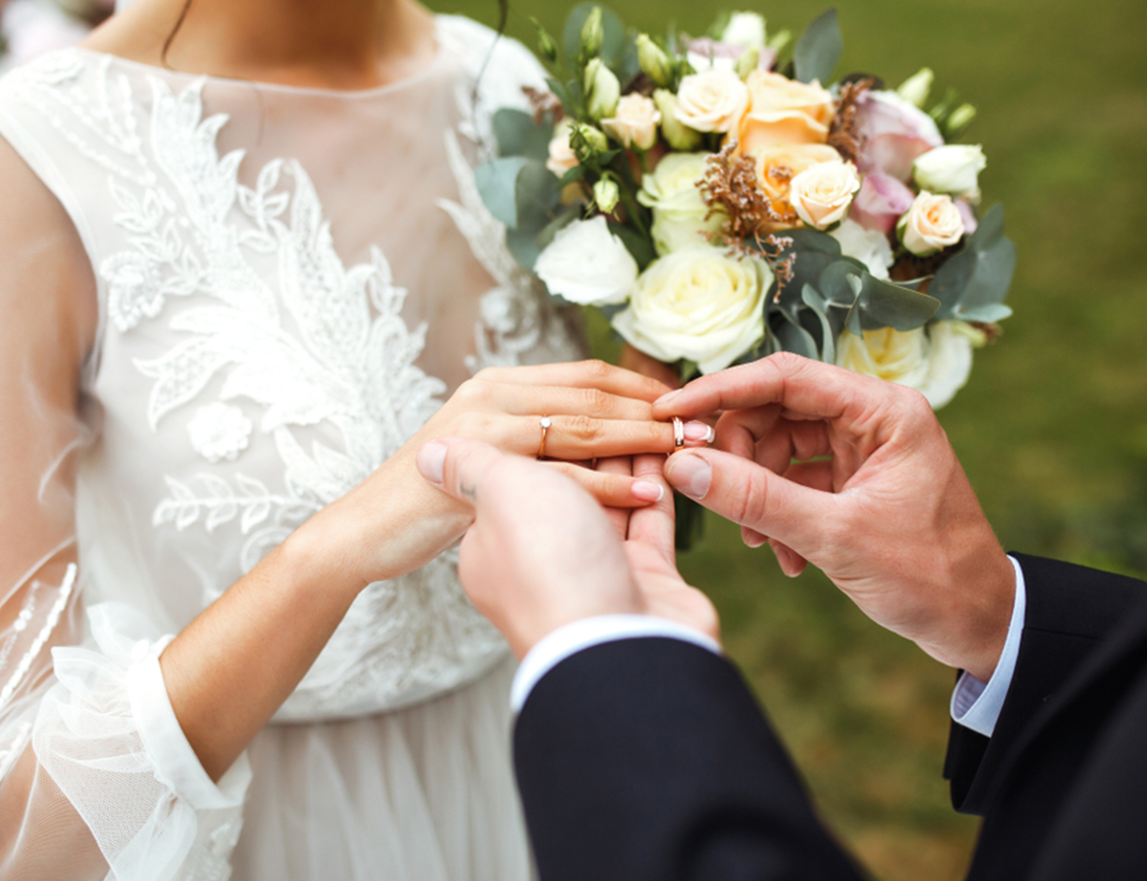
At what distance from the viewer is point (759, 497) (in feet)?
3.58

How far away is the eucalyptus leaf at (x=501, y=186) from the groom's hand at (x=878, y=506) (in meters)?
0.46

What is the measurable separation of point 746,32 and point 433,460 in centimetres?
108

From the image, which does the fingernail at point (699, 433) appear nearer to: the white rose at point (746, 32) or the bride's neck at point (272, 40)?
the white rose at point (746, 32)

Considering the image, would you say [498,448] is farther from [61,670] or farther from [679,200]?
[61,670]

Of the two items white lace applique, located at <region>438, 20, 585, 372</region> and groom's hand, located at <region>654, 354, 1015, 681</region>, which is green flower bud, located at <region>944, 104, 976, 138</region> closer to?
groom's hand, located at <region>654, 354, 1015, 681</region>

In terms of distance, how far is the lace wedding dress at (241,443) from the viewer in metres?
1.06

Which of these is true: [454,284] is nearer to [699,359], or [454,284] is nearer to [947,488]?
[699,359]

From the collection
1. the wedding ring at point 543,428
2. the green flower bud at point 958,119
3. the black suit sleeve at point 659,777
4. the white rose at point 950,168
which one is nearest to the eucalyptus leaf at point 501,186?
the wedding ring at point 543,428

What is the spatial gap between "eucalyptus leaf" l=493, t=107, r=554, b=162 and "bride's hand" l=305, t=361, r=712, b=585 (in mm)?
539

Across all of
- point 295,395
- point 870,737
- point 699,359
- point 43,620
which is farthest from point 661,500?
point 870,737

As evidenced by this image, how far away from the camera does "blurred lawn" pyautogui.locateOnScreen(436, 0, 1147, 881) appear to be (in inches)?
110

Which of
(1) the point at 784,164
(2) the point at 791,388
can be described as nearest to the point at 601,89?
(1) the point at 784,164

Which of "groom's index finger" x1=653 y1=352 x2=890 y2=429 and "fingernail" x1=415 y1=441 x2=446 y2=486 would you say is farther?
"groom's index finger" x1=653 y1=352 x2=890 y2=429

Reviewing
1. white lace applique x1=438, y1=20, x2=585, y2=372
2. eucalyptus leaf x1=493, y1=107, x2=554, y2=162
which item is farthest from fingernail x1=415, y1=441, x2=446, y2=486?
eucalyptus leaf x1=493, y1=107, x2=554, y2=162
